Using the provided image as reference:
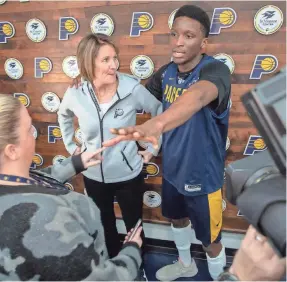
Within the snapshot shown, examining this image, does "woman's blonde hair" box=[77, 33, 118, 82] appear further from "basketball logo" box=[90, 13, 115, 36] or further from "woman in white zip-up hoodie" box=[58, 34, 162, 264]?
"basketball logo" box=[90, 13, 115, 36]

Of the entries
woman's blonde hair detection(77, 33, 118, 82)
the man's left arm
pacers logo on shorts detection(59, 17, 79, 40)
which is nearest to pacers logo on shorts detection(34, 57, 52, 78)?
pacers logo on shorts detection(59, 17, 79, 40)

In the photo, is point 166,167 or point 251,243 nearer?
point 251,243

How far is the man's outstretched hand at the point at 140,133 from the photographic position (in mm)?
773

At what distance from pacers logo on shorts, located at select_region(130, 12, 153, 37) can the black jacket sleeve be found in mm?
668

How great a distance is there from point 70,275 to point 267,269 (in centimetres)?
49

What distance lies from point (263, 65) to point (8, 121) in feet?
4.62

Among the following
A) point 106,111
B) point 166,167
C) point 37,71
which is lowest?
point 166,167

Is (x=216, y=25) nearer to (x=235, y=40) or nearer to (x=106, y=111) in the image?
(x=235, y=40)

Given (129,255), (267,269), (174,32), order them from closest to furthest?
(267,269)
(129,255)
(174,32)

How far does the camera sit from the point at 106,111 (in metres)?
1.58

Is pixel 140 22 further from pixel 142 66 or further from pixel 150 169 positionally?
pixel 150 169

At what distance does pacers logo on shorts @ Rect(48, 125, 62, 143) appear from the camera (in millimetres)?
2244

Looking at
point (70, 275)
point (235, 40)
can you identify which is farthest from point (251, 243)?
point (235, 40)

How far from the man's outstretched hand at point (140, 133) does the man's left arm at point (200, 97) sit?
24 millimetres
